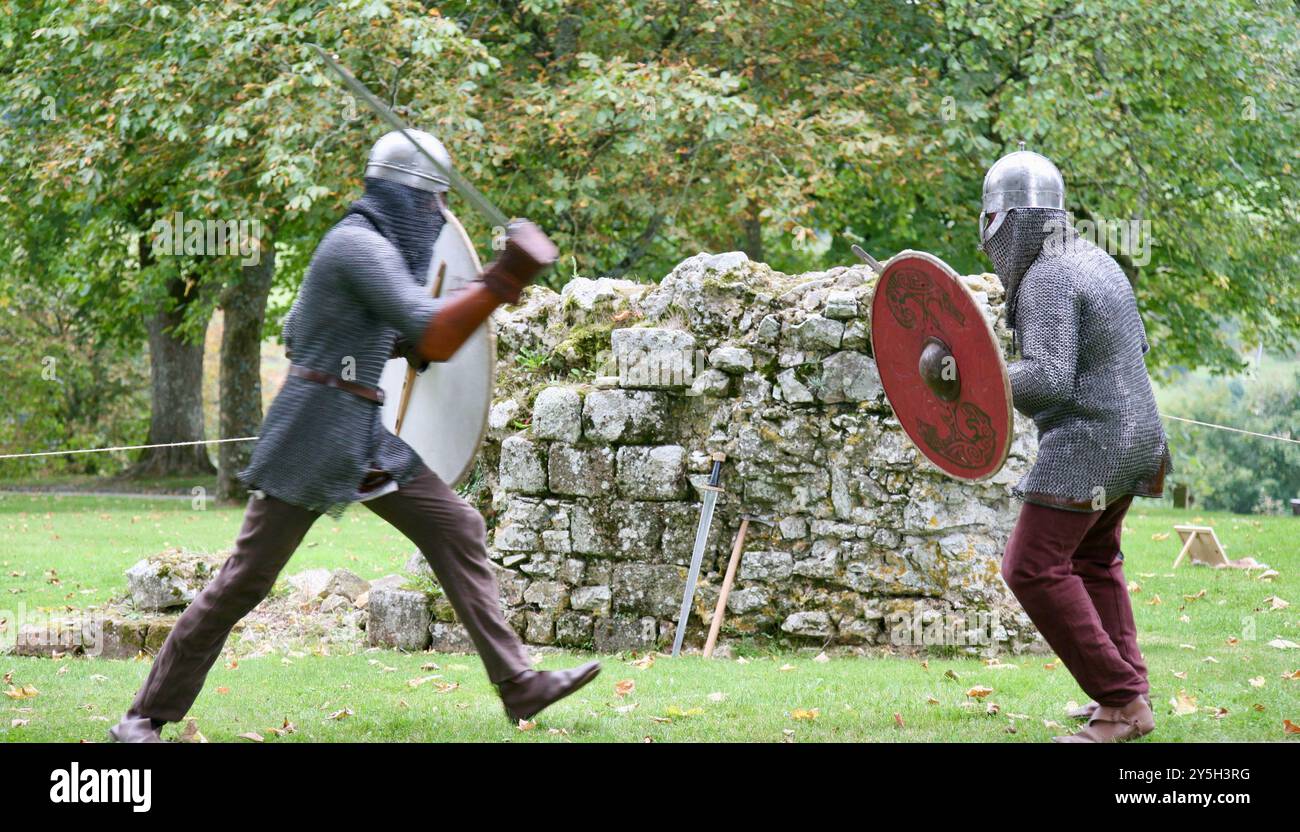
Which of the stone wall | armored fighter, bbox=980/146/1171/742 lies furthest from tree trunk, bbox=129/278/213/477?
armored fighter, bbox=980/146/1171/742

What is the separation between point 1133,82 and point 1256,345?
5.50m

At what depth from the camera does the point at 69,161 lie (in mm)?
12812

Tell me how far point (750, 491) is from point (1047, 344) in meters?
3.02

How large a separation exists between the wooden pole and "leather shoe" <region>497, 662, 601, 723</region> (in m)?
2.58

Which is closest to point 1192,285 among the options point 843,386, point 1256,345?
point 1256,345

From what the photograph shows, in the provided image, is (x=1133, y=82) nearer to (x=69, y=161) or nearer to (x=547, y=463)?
(x=547, y=463)

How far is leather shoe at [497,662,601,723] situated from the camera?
13.8 ft

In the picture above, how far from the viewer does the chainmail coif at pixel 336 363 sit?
4.05 metres

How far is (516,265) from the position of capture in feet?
12.5

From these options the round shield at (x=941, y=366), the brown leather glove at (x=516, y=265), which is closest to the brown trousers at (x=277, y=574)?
the brown leather glove at (x=516, y=265)

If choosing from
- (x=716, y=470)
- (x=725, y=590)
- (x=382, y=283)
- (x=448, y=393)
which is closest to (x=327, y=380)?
(x=382, y=283)

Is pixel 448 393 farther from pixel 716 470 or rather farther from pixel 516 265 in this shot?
pixel 716 470

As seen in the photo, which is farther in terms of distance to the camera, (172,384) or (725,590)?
(172,384)
